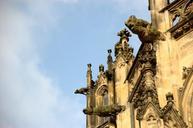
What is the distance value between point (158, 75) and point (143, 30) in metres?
1.31

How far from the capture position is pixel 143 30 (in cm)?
1446

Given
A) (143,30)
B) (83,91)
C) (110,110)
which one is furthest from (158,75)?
(83,91)

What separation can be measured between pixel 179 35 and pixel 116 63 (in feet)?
11.6

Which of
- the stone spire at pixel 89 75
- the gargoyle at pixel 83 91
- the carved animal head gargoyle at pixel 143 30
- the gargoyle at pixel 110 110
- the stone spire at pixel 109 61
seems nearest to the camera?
the carved animal head gargoyle at pixel 143 30

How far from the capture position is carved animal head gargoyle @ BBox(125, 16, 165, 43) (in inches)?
569

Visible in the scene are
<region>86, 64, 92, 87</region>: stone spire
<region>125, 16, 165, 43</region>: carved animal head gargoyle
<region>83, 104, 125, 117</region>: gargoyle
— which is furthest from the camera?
<region>86, 64, 92, 87</region>: stone spire

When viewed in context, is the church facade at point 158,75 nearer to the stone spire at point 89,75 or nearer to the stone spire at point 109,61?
the stone spire at point 109,61

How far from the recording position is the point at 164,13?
602 inches

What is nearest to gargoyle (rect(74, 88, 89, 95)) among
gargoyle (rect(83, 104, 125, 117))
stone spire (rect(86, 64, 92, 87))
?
stone spire (rect(86, 64, 92, 87))

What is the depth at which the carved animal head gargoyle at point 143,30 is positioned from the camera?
14445 mm

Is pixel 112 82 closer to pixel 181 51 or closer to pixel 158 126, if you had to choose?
pixel 181 51

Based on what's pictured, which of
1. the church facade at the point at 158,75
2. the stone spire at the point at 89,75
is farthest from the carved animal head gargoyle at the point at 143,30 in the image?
the stone spire at the point at 89,75

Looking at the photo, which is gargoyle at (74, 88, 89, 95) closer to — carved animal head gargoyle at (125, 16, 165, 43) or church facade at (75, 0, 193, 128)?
church facade at (75, 0, 193, 128)

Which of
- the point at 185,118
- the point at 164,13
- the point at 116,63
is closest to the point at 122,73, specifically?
the point at 116,63
